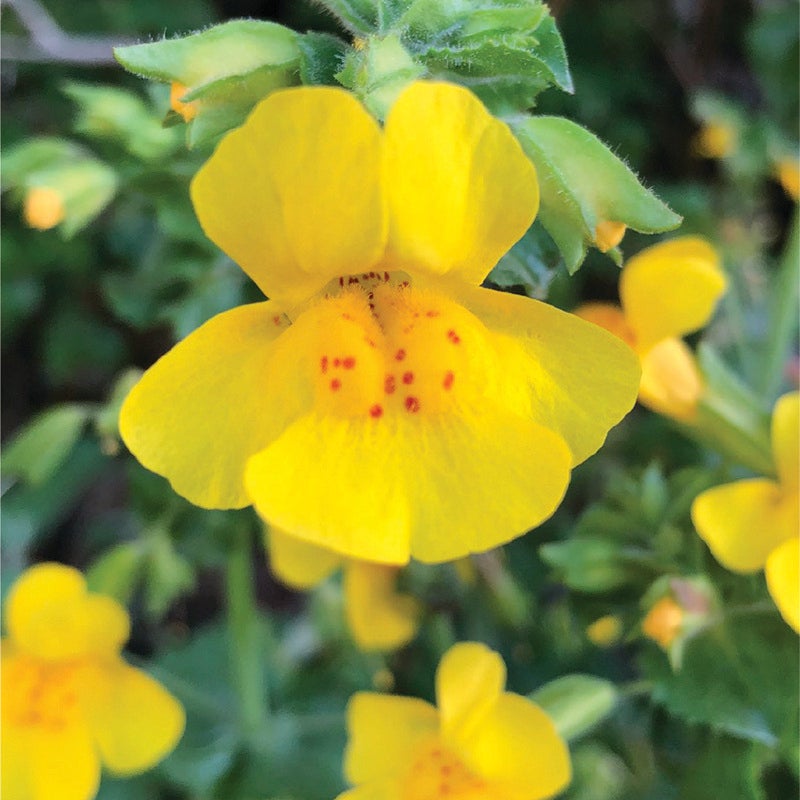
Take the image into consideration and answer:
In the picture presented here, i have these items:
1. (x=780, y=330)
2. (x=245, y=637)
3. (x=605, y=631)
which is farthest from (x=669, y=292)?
(x=245, y=637)

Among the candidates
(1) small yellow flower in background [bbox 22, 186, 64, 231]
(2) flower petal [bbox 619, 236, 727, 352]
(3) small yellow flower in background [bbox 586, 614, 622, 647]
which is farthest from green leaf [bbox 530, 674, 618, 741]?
(1) small yellow flower in background [bbox 22, 186, 64, 231]

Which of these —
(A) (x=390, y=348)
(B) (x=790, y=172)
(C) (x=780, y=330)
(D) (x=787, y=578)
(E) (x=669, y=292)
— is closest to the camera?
(A) (x=390, y=348)

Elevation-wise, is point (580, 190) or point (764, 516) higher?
point (580, 190)

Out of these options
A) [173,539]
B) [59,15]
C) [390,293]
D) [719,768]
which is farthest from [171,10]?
[719,768]

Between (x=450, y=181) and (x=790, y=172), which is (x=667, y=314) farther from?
(x=790, y=172)

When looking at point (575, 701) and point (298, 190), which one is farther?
point (575, 701)

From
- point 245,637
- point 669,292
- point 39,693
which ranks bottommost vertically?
point 245,637

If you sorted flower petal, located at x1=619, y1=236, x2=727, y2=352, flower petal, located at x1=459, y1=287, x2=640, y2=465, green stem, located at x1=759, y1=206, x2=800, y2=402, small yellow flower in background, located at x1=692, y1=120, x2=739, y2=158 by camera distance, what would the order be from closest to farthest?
flower petal, located at x1=459, y1=287, x2=640, y2=465
flower petal, located at x1=619, y1=236, x2=727, y2=352
green stem, located at x1=759, y1=206, x2=800, y2=402
small yellow flower in background, located at x1=692, y1=120, x2=739, y2=158

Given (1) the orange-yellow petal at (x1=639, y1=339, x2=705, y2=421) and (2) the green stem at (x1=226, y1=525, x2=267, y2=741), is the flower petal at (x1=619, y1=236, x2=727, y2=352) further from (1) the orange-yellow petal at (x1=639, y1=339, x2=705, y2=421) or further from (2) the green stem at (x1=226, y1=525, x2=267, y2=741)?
(2) the green stem at (x1=226, y1=525, x2=267, y2=741)
